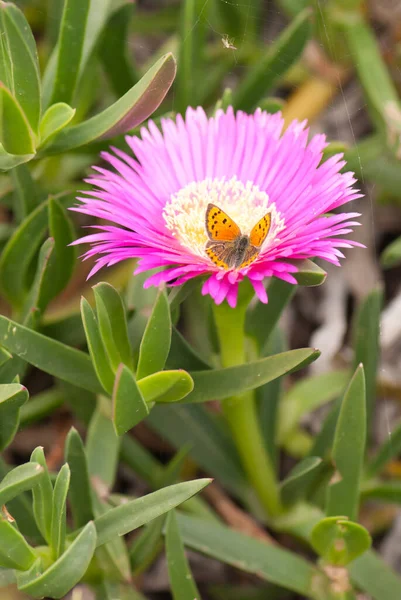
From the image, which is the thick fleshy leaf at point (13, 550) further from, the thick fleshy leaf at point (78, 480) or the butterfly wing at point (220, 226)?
the butterfly wing at point (220, 226)

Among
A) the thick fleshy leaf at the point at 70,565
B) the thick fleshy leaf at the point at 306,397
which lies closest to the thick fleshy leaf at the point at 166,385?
the thick fleshy leaf at the point at 70,565

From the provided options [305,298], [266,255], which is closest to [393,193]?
[305,298]

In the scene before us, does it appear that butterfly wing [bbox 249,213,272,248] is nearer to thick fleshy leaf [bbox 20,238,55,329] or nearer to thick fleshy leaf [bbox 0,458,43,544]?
thick fleshy leaf [bbox 20,238,55,329]

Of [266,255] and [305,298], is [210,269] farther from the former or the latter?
[305,298]

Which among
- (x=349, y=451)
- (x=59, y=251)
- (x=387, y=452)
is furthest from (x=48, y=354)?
(x=387, y=452)

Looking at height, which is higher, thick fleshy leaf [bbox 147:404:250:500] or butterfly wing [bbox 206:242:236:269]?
butterfly wing [bbox 206:242:236:269]

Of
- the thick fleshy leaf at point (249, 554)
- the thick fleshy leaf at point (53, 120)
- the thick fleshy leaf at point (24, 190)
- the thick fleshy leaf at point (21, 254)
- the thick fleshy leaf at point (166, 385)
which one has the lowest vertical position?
the thick fleshy leaf at point (249, 554)

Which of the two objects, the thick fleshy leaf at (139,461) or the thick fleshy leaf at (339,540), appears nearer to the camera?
the thick fleshy leaf at (339,540)

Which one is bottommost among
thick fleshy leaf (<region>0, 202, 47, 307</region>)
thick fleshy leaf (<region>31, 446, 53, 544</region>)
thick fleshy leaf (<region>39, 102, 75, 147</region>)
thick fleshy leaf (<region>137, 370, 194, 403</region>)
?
A: thick fleshy leaf (<region>31, 446, 53, 544</region>)

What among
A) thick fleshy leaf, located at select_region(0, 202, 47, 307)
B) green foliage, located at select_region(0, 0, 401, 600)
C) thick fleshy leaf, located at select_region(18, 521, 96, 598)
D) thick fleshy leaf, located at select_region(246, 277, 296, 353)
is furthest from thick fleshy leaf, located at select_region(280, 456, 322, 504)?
thick fleshy leaf, located at select_region(0, 202, 47, 307)
